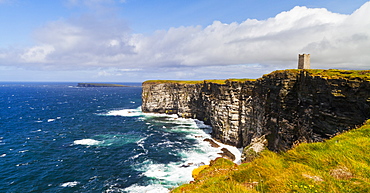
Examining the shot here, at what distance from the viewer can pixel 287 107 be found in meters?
34.2

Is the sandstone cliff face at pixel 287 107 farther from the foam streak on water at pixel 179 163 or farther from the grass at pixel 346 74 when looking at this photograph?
the foam streak on water at pixel 179 163

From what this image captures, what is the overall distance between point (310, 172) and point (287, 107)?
Result: 3041 cm

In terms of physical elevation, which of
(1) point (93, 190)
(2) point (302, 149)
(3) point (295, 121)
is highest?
(2) point (302, 149)

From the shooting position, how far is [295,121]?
107 ft

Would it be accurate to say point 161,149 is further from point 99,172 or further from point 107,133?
point 107,133

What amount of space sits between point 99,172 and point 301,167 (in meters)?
42.3

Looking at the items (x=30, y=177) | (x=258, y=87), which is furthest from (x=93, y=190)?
(x=258, y=87)

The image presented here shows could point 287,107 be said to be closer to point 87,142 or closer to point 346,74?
point 346,74

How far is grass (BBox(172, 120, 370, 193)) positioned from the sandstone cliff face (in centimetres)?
1503

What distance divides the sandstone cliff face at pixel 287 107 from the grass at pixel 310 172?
1503 centimetres

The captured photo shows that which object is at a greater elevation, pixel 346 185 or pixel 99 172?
pixel 346 185

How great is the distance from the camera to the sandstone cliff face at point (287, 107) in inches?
923

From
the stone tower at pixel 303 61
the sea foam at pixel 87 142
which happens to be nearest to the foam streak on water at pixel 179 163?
the sea foam at pixel 87 142

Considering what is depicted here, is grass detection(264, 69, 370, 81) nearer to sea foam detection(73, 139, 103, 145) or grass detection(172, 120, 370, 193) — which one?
grass detection(172, 120, 370, 193)
